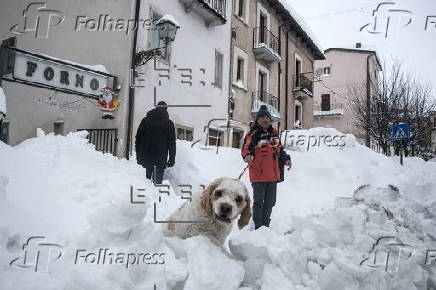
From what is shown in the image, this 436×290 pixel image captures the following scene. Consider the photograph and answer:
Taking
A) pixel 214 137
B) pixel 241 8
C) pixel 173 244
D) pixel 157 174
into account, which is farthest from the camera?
pixel 241 8

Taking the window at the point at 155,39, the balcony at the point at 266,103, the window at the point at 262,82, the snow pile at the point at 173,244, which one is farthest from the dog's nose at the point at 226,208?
the window at the point at 262,82

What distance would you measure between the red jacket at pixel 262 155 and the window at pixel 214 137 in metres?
8.25

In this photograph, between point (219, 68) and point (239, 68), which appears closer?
point (219, 68)

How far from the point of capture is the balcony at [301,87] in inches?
789

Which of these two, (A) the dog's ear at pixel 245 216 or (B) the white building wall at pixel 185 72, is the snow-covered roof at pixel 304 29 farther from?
(A) the dog's ear at pixel 245 216

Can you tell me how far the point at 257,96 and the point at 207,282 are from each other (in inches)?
574

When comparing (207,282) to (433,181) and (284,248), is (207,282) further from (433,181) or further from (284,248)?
(433,181)

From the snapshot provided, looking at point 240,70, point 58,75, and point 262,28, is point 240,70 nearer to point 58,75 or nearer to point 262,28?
point 262,28

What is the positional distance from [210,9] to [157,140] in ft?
22.9

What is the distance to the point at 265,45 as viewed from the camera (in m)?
16.1

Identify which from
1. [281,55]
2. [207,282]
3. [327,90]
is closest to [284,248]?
[207,282]

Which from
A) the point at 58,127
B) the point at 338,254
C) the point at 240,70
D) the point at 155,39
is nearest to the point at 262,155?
the point at 338,254

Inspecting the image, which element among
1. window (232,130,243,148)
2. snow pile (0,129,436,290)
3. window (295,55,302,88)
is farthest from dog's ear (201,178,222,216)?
window (295,55,302,88)

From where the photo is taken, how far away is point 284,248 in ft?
9.00
